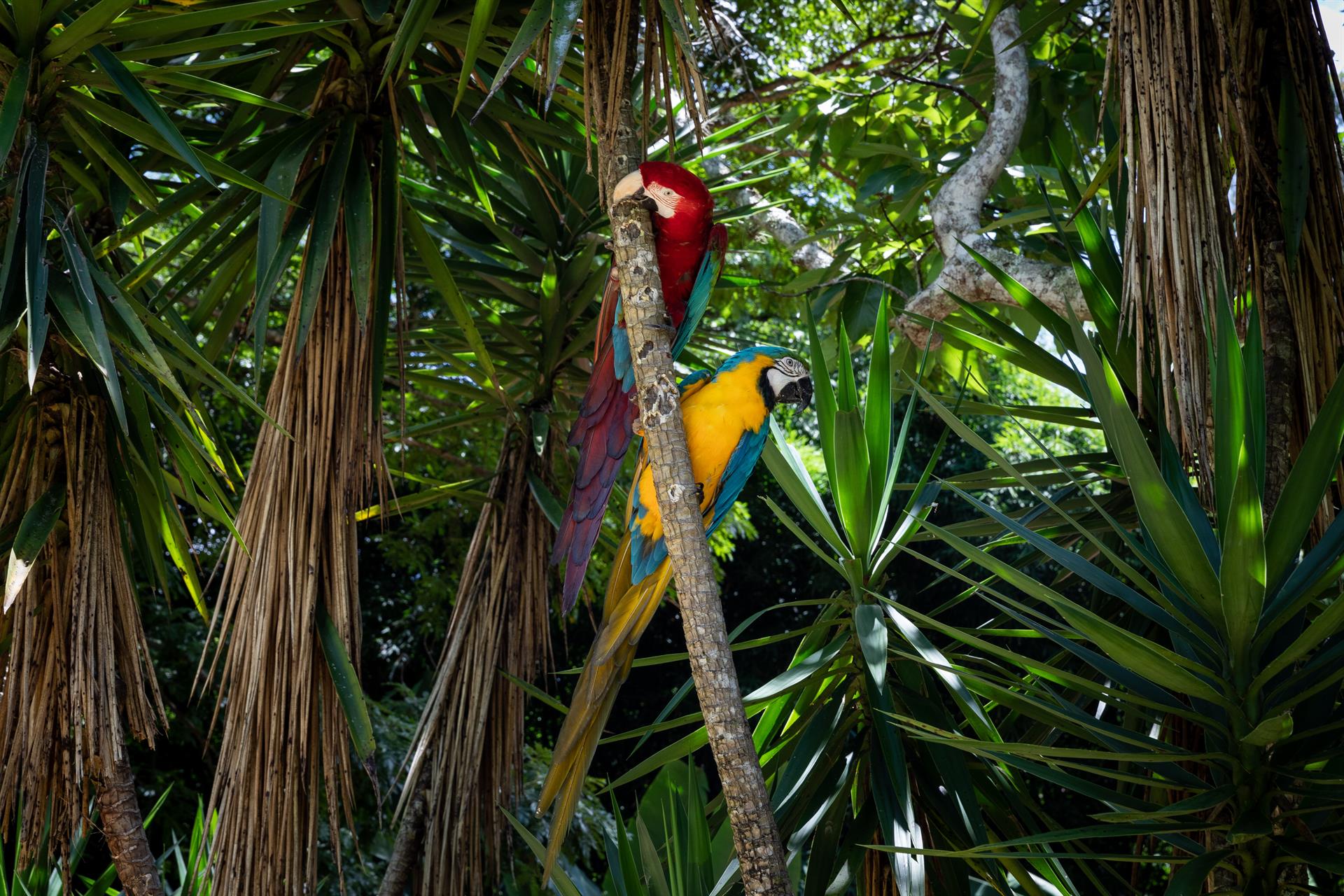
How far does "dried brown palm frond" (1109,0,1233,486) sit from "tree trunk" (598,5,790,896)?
0.67 m

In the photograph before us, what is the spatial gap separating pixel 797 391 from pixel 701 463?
17 centimetres

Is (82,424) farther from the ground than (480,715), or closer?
farther from the ground

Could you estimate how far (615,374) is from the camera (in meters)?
1.46

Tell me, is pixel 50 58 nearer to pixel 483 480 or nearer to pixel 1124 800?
pixel 483 480

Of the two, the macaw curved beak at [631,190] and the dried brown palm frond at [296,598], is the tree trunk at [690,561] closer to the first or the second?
the macaw curved beak at [631,190]

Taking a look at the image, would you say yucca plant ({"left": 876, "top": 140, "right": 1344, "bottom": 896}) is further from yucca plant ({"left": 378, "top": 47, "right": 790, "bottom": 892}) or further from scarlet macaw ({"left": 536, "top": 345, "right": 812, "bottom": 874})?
yucca plant ({"left": 378, "top": 47, "right": 790, "bottom": 892})

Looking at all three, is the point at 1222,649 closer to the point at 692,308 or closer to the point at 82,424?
the point at 692,308

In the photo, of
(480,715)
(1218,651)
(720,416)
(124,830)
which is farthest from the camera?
(480,715)

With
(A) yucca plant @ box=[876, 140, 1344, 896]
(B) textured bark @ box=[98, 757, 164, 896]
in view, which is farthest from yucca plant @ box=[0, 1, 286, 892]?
(A) yucca plant @ box=[876, 140, 1344, 896]

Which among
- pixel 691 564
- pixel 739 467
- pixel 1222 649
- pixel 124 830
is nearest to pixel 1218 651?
pixel 1222 649

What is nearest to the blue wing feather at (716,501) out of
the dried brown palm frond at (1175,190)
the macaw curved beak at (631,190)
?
the macaw curved beak at (631,190)

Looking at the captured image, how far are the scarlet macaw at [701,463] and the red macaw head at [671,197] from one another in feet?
0.71

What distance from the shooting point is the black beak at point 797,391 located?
4.91ft

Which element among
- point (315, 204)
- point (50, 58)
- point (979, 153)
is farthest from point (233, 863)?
point (979, 153)
